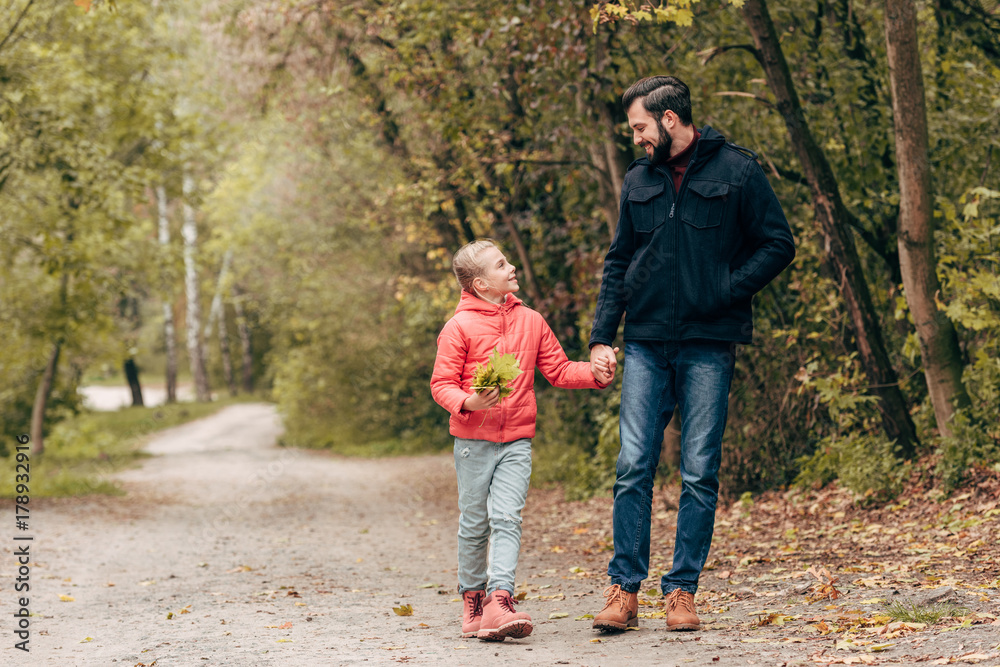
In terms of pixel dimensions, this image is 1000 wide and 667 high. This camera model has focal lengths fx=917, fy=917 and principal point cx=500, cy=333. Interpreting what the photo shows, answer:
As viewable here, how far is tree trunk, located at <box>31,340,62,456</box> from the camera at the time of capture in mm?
16734

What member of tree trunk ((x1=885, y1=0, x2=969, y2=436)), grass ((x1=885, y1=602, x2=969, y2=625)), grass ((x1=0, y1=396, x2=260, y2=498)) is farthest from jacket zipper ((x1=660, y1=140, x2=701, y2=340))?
grass ((x1=0, y1=396, x2=260, y2=498))

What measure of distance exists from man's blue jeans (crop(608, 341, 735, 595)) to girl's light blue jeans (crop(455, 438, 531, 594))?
44 cm

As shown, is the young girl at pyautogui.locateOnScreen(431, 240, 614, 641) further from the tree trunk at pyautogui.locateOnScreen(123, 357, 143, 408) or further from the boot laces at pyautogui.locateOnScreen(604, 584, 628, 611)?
the tree trunk at pyautogui.locateOnScreen(123, 357, 143, 408)

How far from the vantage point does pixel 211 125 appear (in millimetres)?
19062

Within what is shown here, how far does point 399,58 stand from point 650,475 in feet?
27.7

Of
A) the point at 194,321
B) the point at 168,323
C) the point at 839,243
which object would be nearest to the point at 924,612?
the point at 839,243

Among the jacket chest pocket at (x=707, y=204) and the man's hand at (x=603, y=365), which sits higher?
the jacket chest pocket at (x=707, y=204)

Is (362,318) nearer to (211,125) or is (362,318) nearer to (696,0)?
(211,125)

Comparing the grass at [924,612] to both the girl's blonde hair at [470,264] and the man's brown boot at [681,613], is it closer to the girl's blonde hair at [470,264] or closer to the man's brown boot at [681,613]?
the man's brown boot at [681,613]

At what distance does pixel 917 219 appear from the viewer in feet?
20.7

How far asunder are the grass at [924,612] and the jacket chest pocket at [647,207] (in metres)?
1.89

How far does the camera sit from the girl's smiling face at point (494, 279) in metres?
4.18

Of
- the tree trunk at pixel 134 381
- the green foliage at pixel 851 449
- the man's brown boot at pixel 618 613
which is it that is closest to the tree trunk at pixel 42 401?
the green foliage at pixel 851 449

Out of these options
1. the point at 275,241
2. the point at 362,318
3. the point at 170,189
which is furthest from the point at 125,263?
the point at 275,241
